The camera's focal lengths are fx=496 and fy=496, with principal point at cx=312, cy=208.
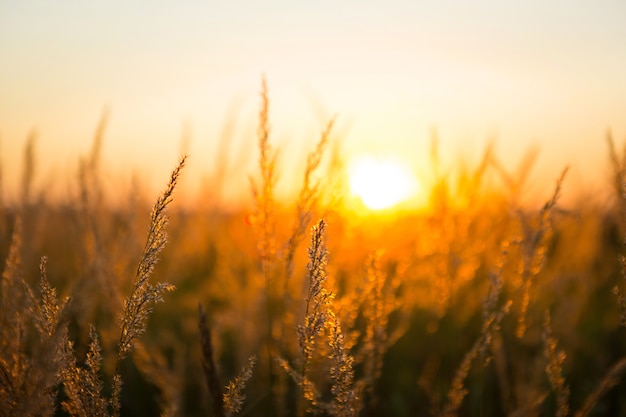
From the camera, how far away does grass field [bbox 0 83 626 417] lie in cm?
132

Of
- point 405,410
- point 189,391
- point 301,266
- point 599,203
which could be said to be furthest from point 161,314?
point 599,203

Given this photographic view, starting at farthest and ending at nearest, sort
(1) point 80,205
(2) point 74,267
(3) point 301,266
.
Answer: (2) point 74,267
(3) point 301,266
(1) point 80,205

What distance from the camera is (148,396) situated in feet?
9.46

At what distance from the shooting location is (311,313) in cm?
132

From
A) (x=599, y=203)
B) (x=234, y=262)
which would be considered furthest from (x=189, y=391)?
(x=599, y=203)

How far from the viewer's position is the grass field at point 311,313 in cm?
132

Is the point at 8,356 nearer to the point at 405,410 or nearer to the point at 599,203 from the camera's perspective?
the point at 405,410

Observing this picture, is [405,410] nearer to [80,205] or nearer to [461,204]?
[461,204]

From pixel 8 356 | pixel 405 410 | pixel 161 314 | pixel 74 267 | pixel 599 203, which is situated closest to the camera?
pixel 8 356

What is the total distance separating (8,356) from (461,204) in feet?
7.41

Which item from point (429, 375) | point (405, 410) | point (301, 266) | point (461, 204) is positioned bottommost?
point (405, 410)

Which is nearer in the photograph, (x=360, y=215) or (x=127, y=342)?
(x=127, y=342)

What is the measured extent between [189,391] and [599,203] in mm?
3889

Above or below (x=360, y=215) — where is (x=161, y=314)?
below
